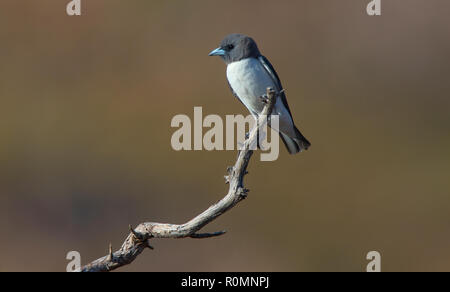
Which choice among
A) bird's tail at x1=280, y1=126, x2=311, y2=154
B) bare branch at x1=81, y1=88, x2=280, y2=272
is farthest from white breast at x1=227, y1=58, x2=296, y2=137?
bare branch at x1=81, y1=88, x2=280, y2=272

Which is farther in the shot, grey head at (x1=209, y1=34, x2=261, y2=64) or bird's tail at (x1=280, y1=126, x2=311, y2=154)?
bird's tail at (x1=280, y1=126, x2=311, y2=154)

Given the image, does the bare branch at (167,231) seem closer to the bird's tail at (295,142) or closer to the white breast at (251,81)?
the white breast at (251,81)

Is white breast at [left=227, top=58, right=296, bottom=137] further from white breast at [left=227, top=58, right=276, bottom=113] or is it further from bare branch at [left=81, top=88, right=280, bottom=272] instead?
bare branch at [left=81, top=88, right=280, bottom=272]

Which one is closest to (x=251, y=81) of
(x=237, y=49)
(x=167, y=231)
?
(x=237, y=49)

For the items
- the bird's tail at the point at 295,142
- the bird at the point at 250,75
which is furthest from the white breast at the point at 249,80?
the bird's tail at the point at 295,142

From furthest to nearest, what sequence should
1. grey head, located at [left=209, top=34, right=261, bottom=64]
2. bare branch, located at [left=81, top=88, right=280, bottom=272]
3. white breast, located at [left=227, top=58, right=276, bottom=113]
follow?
grey head, located at [left=209, top=34, right=261, bottom=64] → white breast, located at [left=227, top=58, right=276, bottom=113] → bare branch, located at [left=81, top=88, right=280, bottom=272]

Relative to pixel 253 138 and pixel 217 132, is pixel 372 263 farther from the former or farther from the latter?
pixel 253 138

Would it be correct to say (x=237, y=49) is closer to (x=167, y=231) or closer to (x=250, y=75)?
(x=250, y=75)
